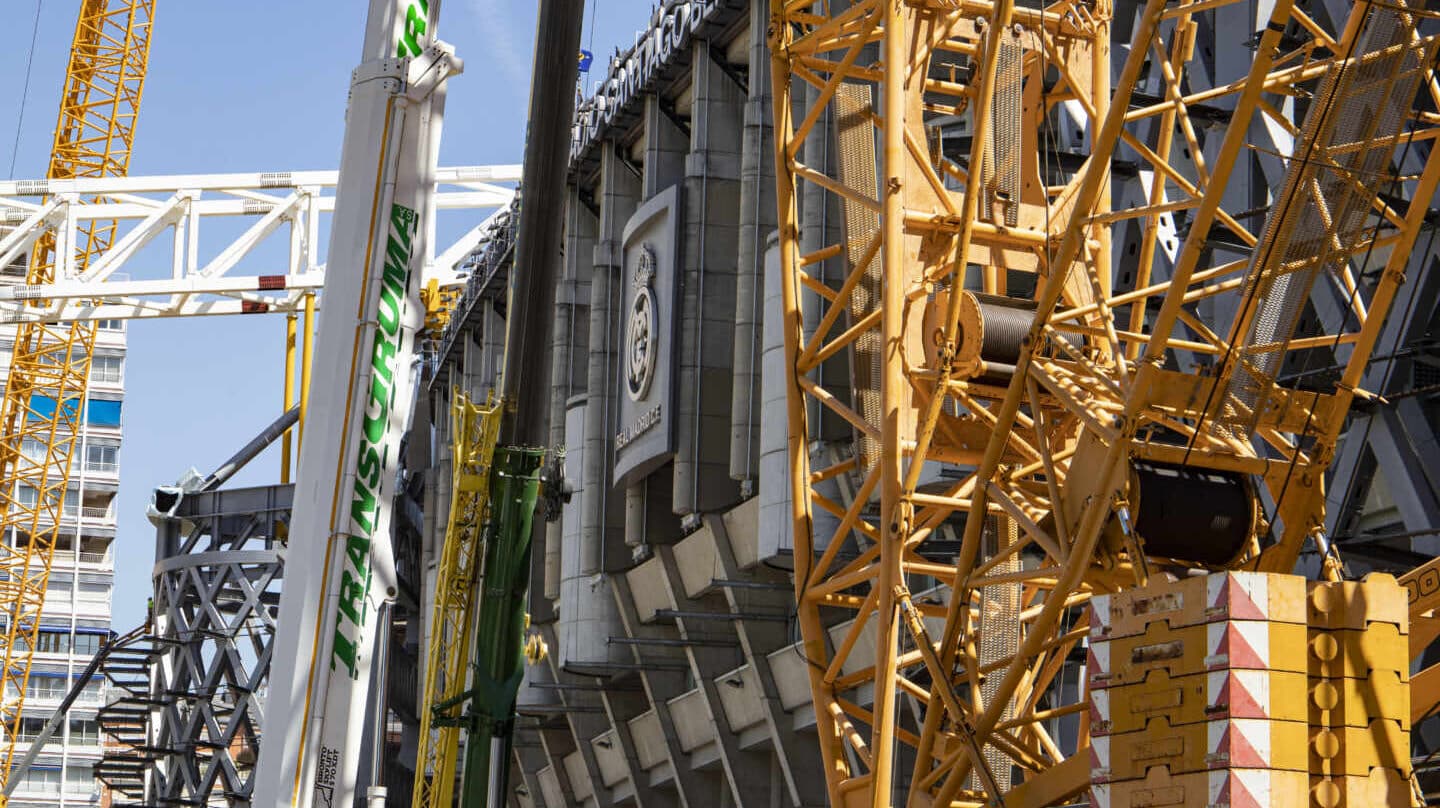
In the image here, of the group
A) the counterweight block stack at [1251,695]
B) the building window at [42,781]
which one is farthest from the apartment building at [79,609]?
the counterweight block stack at [1251,695]

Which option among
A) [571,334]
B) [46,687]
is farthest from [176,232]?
[46,687]

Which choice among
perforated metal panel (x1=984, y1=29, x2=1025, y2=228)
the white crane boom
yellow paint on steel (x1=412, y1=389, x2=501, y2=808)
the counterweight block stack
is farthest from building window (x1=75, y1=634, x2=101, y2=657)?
the counterweight block stack

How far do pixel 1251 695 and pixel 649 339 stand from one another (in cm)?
4181

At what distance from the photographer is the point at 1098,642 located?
61.4 ft

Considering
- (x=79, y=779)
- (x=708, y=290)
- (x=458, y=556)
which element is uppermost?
(x=708, y=290)

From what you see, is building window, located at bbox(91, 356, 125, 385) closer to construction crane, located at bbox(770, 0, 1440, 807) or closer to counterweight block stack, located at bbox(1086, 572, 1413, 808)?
construction crane, located at bbox(770, 0, 1440, 807)

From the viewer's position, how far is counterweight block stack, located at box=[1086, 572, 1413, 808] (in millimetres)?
17297

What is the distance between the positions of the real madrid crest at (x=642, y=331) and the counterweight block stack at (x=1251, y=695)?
40029 mm

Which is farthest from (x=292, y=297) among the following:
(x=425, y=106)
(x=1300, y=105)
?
(x=425, y=106)

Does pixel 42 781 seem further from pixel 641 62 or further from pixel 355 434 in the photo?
pixel 355 434

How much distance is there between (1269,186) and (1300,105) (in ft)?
16.0

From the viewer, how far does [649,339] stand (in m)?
58.4

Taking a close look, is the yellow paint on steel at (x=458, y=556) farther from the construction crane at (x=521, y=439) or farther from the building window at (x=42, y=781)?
the building window at (x=42, y=781)

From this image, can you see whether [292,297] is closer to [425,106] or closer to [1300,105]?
[1300,105]
